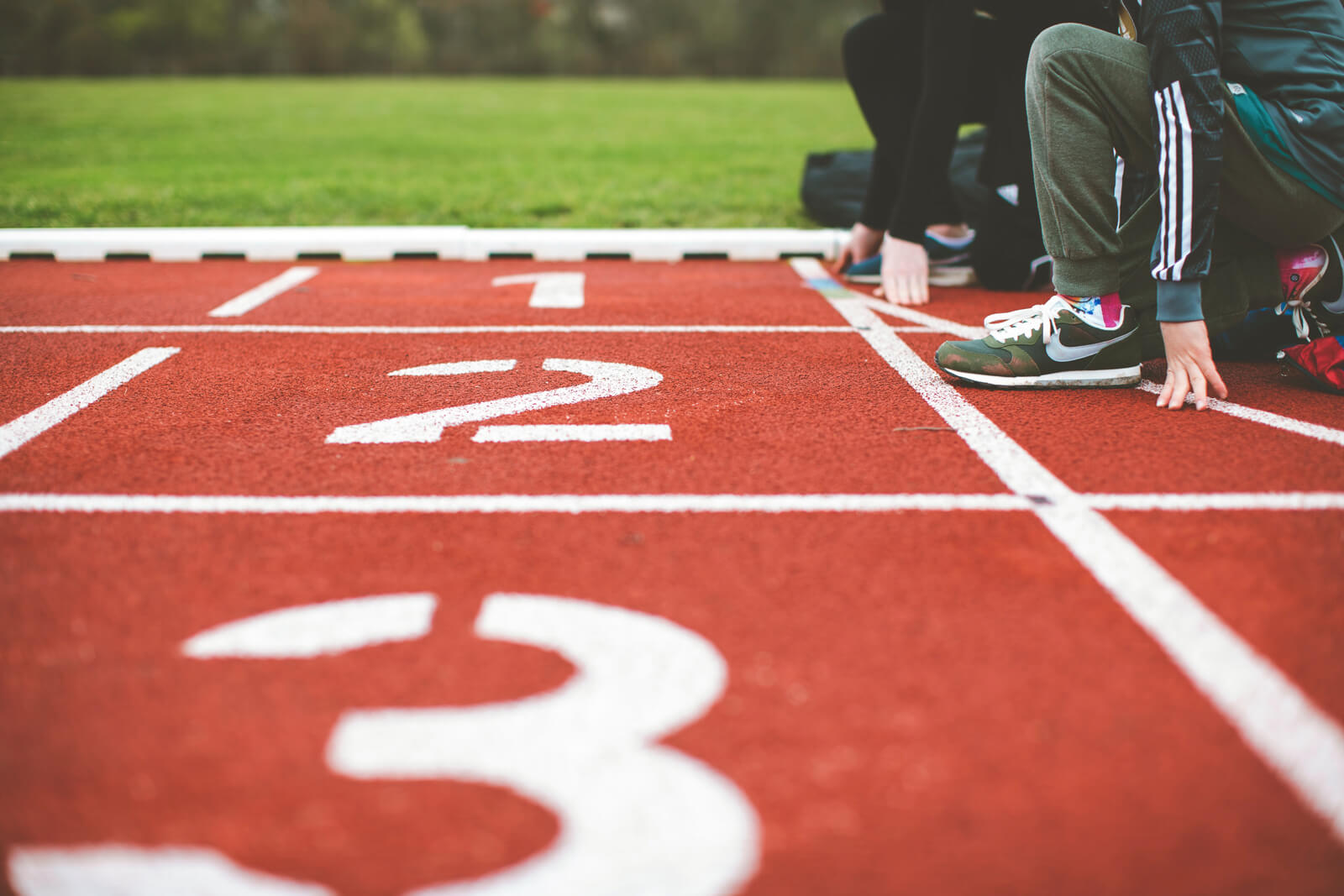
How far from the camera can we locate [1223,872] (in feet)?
4.04

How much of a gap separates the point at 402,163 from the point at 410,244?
4201 mm

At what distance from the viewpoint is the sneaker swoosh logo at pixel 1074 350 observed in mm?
3125

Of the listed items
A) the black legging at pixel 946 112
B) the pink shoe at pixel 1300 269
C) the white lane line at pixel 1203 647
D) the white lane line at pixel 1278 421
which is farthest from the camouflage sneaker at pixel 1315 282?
the black legging at pixel 946 112

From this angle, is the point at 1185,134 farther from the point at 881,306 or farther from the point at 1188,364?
the point at 881,306

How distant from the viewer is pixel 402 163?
939 centimetres

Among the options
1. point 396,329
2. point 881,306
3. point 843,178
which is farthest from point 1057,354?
point 843,178

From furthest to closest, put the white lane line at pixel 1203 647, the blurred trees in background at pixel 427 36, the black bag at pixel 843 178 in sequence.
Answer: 1. the blurred trees in background at pixel 427 36
2. the black bag at pixel 843 178
3. the white lane line at pixel 1203 647

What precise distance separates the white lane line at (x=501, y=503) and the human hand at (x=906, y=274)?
2268 mm

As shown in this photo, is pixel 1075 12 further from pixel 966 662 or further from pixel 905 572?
pixel 966 662

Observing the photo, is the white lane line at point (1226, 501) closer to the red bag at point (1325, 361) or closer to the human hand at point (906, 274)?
the red bag at point (1325, 361)

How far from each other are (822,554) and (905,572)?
163mm

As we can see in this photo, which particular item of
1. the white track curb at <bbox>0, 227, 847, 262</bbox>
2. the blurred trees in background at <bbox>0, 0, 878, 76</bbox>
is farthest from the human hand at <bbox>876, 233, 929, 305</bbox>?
the blurred trees in background at <bbox>0, 0, 878, 76</bbox>

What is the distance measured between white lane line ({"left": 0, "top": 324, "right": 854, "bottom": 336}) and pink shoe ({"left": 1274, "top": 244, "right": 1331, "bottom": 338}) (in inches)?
49.0

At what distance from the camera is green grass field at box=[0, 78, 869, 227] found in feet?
21.6
